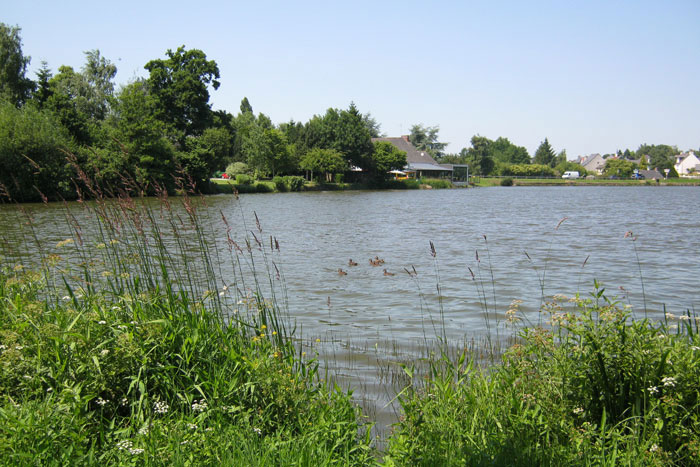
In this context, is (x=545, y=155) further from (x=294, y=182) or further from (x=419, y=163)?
(x=294, y=182)

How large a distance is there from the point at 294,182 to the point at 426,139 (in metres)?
73.3

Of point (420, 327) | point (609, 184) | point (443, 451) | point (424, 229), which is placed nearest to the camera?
point (443, 451)

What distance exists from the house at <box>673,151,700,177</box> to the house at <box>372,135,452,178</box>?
73.2 meters

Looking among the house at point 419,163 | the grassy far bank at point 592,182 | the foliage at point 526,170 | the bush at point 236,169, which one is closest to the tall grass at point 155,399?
the bush at point 236,169

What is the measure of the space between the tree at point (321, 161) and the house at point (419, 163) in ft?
70.4

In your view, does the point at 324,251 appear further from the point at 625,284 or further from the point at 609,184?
the point at 609,184

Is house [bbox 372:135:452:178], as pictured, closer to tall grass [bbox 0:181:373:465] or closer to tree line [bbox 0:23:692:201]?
tree line [bbox 0:23:692:201]

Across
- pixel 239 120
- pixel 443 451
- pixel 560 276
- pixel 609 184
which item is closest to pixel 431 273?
pixel 560 276

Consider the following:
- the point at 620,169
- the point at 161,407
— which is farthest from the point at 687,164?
the point at 161,407

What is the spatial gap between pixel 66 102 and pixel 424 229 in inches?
1236

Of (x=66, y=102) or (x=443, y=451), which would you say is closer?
(x=443, y=451)

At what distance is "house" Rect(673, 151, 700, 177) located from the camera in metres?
127

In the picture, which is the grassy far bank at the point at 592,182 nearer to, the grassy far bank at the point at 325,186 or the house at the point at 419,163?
the house at the point at 419,163

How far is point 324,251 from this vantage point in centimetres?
1614
